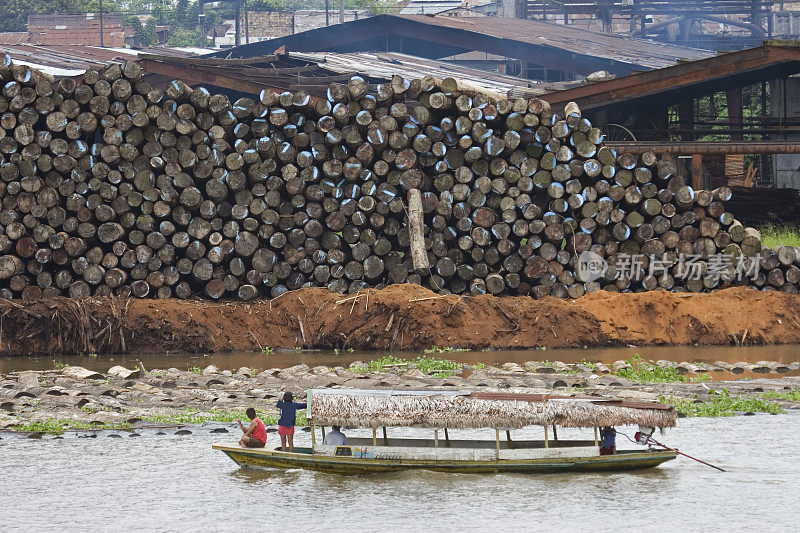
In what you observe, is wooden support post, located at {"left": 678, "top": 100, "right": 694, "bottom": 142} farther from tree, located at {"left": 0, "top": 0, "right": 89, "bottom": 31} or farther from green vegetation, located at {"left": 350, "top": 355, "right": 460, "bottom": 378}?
tree, located at {"left": 0, "top": 0, "right": 89, "bottom": 31}

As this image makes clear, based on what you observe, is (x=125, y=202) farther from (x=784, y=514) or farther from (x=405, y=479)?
(x=784, y=514)

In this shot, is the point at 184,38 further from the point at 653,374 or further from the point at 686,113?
the point at 653,374

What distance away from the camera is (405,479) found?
40.7 ft

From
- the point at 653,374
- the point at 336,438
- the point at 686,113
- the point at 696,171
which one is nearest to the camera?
the point at 336,438

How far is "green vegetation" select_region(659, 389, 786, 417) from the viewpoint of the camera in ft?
49.9

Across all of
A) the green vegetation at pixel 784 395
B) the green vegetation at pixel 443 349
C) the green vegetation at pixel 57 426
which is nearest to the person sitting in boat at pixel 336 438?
the green vegetation at pixel 57 426

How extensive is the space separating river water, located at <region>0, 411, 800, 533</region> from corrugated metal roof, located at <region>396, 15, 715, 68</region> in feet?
93.0

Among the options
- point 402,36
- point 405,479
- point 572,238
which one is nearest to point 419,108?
point 572,238

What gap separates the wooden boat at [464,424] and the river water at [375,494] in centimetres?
16

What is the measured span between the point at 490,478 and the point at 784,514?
10.1 ft

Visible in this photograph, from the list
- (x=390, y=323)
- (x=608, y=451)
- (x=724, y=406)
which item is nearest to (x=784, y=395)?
(x=724, y=406)

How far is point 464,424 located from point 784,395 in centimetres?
624

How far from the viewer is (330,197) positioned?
73.1ft

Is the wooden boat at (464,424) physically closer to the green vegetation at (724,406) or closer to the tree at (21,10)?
the green vegetation at (724,406)
